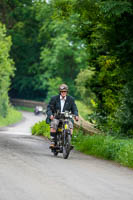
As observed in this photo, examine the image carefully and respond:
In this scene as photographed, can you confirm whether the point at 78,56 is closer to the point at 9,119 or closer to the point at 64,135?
the point at 9,119

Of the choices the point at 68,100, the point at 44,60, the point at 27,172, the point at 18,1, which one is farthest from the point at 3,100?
the point at 27,172

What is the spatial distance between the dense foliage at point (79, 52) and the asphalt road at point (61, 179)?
4.34 metres

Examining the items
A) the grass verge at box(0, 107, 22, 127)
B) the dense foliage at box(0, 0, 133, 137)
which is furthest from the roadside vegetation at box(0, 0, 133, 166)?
the grass verge at box(0, 107, 22, 127)

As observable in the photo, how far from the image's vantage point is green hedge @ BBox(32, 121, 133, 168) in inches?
515

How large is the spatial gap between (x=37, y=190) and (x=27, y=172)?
1.77 m

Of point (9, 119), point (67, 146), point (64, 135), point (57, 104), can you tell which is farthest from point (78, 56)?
point (67, 146)

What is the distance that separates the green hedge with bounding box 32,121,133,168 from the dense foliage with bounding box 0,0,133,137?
109 centimetres

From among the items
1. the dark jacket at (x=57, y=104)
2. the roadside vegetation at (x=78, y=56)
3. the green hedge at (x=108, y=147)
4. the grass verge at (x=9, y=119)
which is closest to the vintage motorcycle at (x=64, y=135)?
the dark jacket at (x=57, y=104)

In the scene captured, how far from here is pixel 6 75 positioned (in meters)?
55.4

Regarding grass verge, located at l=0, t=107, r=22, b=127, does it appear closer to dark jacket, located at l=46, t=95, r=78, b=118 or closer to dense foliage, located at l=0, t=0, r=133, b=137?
dense foliage, located at l=0, t=0, r=133, b=137

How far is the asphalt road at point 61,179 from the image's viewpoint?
791 centimetres

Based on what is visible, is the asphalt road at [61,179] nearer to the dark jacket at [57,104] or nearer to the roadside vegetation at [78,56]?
the dark jacket at [57,104]

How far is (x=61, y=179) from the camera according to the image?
9.45 m

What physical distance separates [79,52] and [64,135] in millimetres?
59088
